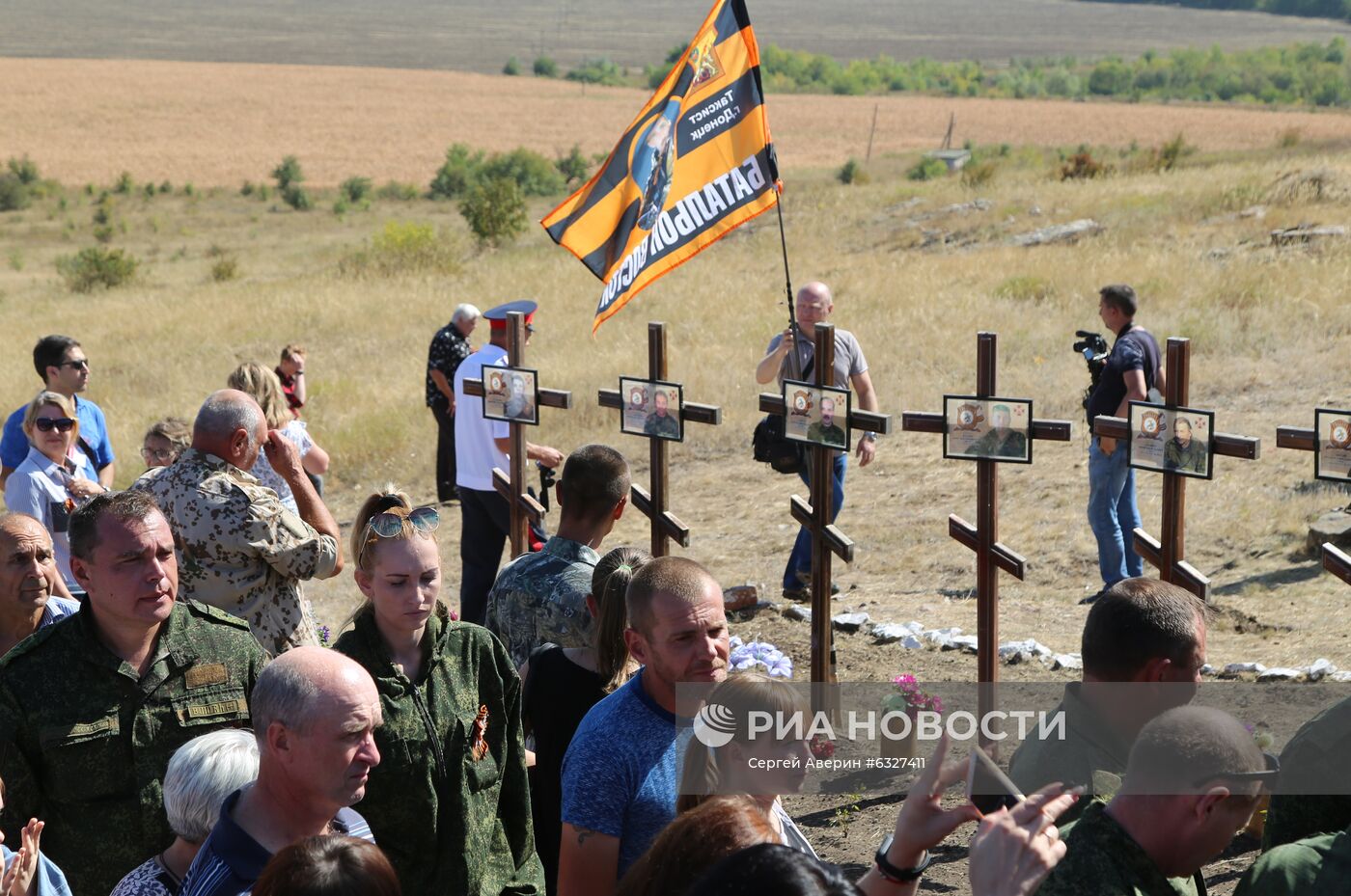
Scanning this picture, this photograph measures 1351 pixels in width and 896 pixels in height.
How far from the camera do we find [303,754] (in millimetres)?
3006

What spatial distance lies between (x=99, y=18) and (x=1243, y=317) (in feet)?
511

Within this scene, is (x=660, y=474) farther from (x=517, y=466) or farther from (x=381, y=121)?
(x=381, y=121)

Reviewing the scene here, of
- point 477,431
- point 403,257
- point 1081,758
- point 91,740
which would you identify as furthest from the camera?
point 403,257

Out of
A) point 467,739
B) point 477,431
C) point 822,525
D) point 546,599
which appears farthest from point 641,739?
point 477,431

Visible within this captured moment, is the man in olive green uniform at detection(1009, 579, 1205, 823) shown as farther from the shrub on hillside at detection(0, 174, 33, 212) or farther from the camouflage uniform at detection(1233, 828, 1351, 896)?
the shrub on hillside at detection(0, 174, 33, 212)

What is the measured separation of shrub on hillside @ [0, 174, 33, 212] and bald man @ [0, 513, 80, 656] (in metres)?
53.5

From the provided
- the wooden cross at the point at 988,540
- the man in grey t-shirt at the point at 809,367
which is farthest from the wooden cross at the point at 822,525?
the man in grey t-shirt at the point at 809,367

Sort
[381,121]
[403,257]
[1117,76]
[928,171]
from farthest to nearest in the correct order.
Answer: [1117,76], [381,121], [928,171], [403,257]

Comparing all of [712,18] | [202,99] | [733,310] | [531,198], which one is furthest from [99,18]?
[712,18]

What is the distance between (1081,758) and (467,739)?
153 cm

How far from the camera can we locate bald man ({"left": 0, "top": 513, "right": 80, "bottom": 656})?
4.18 metres

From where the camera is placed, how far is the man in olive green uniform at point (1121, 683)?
3.10 meters

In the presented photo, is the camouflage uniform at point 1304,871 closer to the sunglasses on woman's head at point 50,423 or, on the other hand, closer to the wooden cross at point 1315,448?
the wooden cross at point 1315,448

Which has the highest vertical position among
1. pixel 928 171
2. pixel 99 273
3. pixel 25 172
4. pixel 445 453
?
pixel 25 172
